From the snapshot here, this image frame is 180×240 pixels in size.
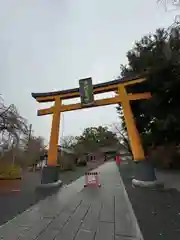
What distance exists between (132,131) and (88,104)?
9.04ft

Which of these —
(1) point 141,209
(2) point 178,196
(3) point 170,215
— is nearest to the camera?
(3) point 170,215

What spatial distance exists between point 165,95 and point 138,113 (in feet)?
12.0

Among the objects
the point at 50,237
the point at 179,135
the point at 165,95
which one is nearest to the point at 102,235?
the point at 50,237

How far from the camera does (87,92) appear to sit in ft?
38.2

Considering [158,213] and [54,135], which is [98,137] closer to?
[54,135]

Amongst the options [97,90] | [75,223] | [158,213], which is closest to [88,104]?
[97,90]

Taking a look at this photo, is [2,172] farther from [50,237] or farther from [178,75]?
[178,75]

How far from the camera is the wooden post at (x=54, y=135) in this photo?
11461mm

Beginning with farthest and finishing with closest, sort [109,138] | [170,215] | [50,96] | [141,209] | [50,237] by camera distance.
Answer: [109,138] < [50,96] < [141,209] < [170,215] < [50,237]

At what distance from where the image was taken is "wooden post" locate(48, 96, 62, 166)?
11.5 m

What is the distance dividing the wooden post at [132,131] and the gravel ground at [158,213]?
2.40 metres

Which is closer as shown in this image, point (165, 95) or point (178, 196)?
point (178, 196)

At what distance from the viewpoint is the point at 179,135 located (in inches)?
501

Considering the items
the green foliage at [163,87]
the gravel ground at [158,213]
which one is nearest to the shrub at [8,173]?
the gravel ground at [158,213]
